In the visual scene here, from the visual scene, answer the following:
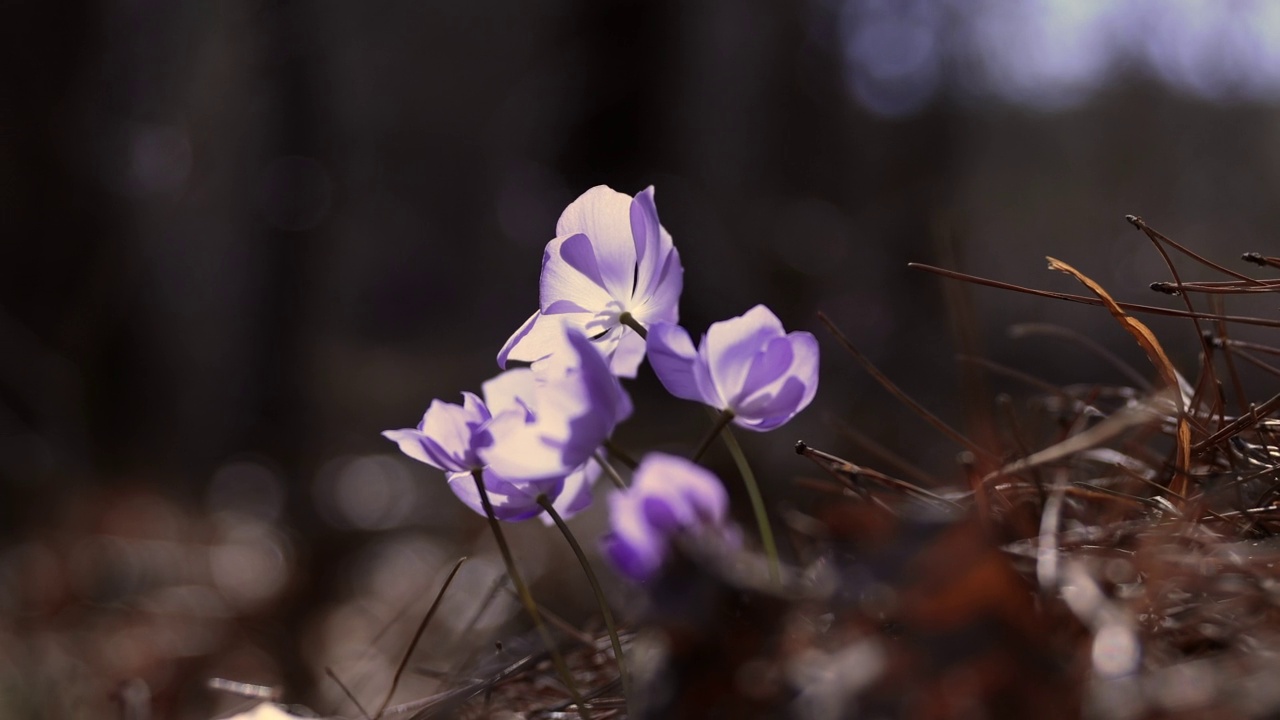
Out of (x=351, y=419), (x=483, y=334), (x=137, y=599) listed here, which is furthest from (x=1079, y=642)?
(x=483, y=334)

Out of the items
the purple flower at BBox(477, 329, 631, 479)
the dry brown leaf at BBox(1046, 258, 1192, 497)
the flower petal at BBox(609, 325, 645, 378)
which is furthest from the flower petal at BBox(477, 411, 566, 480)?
the dry brown leaf at BBox(1046, 258, 1192, 497)

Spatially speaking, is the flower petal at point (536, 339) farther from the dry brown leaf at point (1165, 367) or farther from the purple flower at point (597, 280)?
the dry brown leaf at point (1165, 367)

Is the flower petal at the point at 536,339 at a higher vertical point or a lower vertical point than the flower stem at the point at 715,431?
higher

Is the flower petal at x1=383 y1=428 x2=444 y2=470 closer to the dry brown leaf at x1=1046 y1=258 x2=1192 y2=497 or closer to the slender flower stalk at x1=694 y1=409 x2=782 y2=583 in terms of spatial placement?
the slender flower stalk at x1=694 y1=409 x2=782 y2=583

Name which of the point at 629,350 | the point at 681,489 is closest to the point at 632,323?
the point at 629,350

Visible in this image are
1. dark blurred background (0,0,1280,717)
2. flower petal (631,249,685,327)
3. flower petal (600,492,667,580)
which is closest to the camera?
flower petal (600,492,667,580)

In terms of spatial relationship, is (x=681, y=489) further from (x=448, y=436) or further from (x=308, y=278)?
(x=308, y=278)

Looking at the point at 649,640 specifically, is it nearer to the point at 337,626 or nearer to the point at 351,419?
the point at 337,626

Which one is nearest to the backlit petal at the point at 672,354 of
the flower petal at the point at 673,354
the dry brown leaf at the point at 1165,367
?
the flower petal at the point at 673,354
